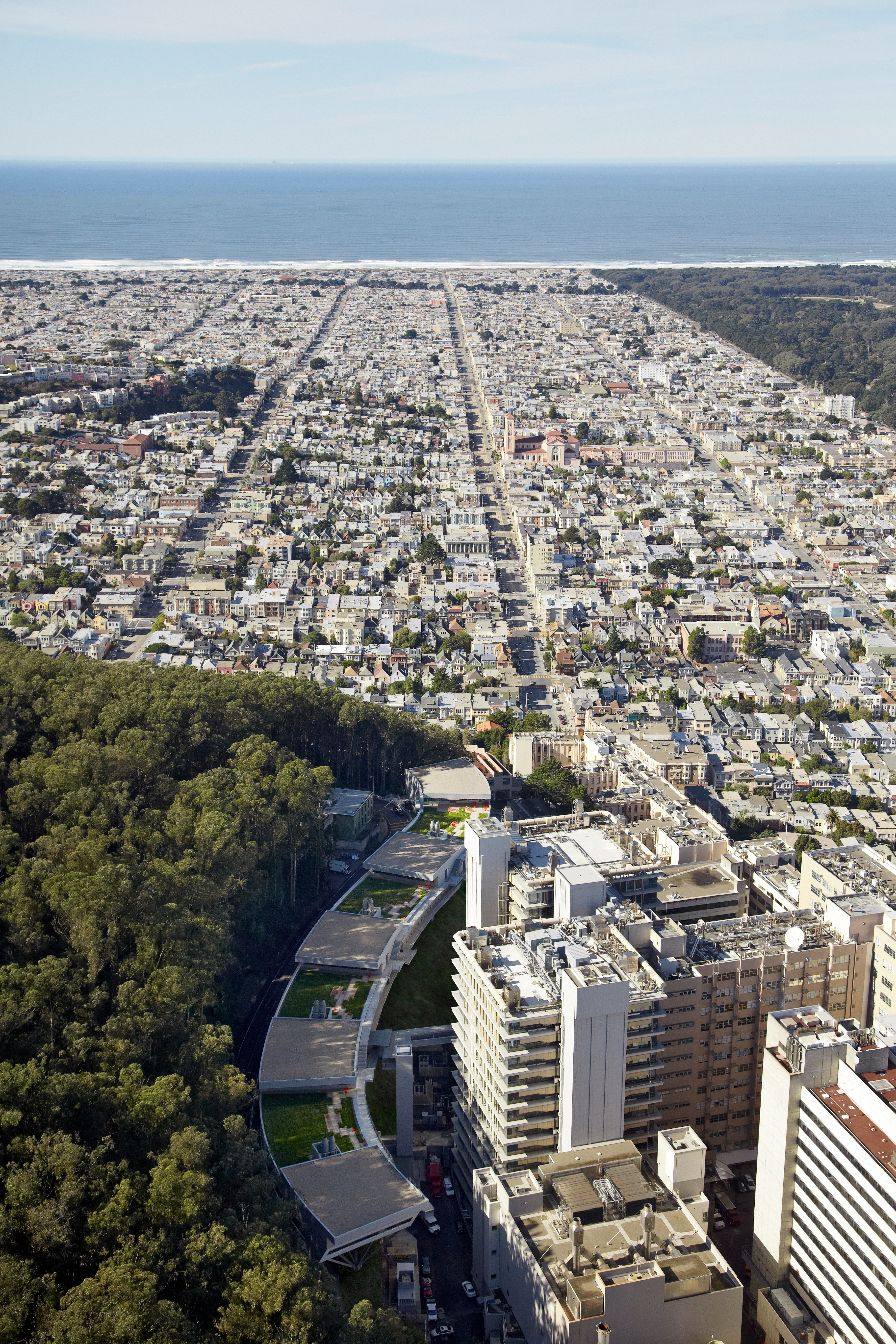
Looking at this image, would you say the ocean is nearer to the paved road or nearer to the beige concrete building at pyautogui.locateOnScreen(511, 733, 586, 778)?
the beige concrete building at pyautogui.locateOnScreen(511, 733, 586, 778)

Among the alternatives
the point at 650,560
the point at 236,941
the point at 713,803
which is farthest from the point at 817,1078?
the point at 650,560

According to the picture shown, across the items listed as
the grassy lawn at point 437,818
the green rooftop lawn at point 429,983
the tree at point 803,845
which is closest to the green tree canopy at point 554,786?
the grassy lawn at point 437,818

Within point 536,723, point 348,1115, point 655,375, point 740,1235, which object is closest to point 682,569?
point 536,723

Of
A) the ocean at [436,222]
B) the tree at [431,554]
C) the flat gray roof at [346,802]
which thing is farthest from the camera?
the ocean at [436,222]

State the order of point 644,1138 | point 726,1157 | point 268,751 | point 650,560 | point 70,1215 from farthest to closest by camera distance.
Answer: point 650,560
point 268,751
point 726,1157
point 644,1138
point 70,1215

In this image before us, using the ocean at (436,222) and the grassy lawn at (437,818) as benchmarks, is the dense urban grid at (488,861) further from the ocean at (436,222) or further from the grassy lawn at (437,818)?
the ocean at (436,222)

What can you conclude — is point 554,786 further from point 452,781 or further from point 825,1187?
point 825,1187

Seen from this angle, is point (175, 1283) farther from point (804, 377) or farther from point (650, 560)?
point (804, 377)

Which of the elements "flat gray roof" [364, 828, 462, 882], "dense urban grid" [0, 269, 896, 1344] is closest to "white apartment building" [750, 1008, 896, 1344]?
"dense urban grid" [0, 269, 896, 1344]
